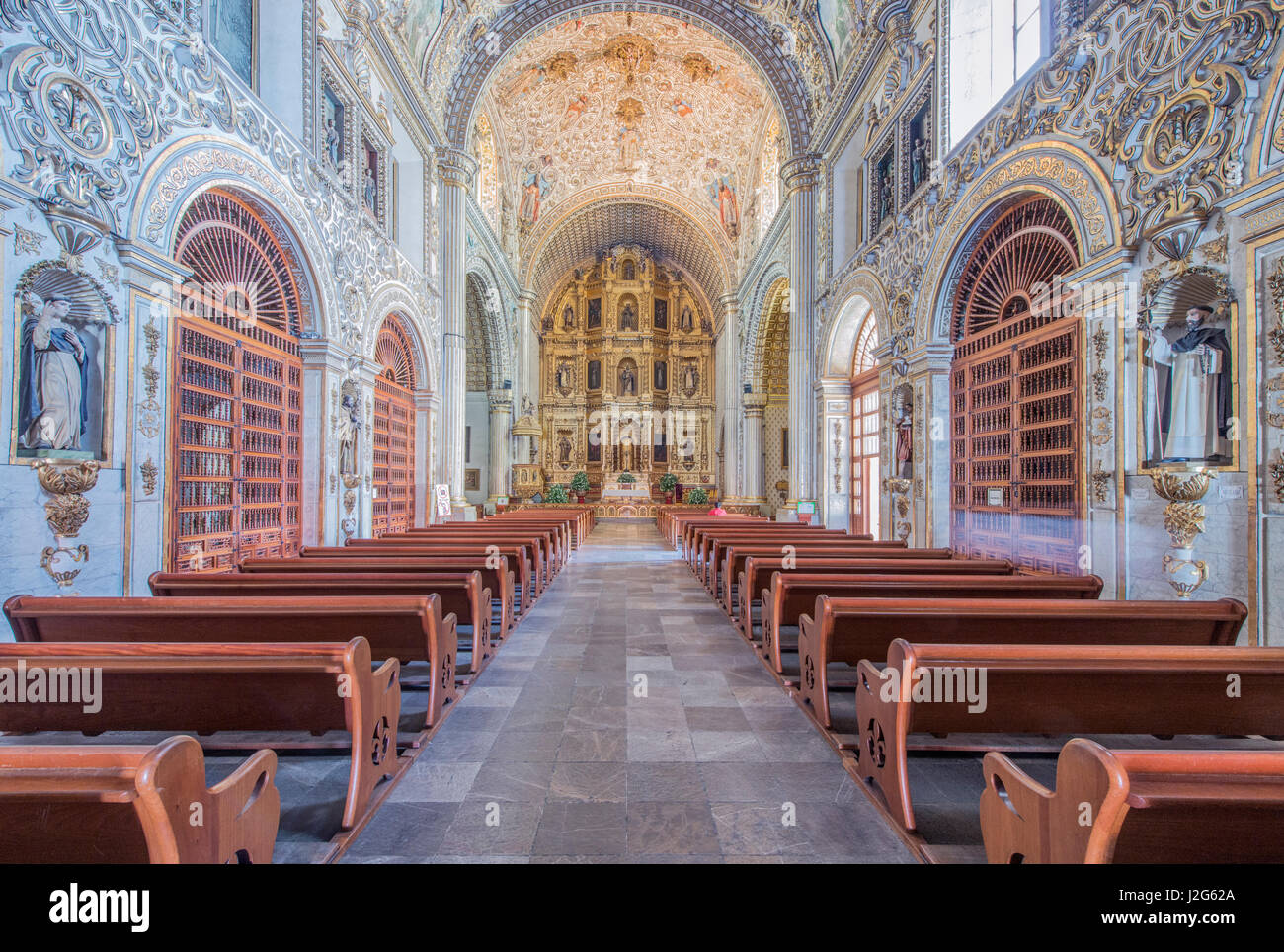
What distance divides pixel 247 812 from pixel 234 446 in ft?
21.2

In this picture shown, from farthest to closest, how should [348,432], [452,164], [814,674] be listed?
[452,164] → [348,432] → [814,674]

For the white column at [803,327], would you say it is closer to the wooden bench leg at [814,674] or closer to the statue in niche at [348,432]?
the statue in niche at [348,432]

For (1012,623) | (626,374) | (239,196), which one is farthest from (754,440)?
(1012,623)

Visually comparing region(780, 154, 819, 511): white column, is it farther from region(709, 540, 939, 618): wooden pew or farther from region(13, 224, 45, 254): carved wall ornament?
region(13, 224, 45, 254): carved wall ornament

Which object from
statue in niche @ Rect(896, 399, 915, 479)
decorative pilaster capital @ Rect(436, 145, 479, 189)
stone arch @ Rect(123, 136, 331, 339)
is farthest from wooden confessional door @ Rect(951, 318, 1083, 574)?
decorative pilaster capital @ Rect(436, 145, 479, 189)

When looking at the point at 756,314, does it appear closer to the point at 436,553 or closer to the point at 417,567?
the point at 436,553

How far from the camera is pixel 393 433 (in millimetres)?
11461

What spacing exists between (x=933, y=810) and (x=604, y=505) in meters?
19.3

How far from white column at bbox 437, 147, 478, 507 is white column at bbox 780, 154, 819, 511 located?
7.25m

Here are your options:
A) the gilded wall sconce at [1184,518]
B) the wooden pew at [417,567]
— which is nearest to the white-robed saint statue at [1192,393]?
the gilded wall sconce at [1184,518]

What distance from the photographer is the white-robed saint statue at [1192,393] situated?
4.08m

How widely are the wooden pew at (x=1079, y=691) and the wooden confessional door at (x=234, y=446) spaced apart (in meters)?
6.44
